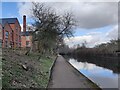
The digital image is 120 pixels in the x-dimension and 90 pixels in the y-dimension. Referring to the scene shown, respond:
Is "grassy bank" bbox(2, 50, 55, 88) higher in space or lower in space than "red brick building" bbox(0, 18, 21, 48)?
lower

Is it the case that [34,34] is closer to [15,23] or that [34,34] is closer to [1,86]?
[1,86]

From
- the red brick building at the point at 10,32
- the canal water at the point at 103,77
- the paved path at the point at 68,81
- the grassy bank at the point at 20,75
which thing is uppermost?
the red brick building at the point at 10,32

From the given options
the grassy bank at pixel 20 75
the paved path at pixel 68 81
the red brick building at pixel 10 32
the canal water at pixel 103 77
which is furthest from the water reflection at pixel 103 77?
the red brick building at pixel 10 32

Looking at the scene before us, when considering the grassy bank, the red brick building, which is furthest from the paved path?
the red brick building

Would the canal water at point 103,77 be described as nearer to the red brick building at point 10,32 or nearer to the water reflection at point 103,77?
the water reflection at point 103,77

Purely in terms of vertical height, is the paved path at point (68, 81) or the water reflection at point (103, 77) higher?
the paved path at point (68, 81)

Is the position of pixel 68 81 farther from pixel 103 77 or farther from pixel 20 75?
pixel 103 77

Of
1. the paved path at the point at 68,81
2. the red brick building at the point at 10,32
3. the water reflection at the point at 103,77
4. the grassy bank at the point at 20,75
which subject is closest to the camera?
the grassy bank at the point at 20,75

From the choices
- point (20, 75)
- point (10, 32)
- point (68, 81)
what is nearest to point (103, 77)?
point (68, 81)

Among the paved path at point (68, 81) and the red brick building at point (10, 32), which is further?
the red brick building at point (10, 32)

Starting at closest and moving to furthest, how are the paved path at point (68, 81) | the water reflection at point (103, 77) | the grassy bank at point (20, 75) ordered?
the grassy bank at point (20, 75) < the paved path at point (68, 81) < the water reflection at point (103, 77)

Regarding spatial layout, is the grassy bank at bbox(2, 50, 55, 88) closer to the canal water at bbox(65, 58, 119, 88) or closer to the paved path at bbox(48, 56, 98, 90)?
the paved path at bbox(48, 56, 98, 90)

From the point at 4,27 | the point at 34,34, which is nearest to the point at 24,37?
the point at 4,27

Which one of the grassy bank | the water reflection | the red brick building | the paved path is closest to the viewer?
the grassy bank
